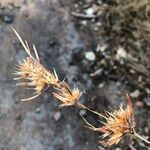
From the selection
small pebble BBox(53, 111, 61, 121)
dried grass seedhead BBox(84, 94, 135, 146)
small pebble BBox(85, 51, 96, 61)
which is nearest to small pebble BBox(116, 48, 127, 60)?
small pebble BBox(85, 51, 96, 61)

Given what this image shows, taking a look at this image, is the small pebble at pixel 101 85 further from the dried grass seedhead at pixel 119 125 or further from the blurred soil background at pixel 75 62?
the dried grass seedhead at pixel 119 125

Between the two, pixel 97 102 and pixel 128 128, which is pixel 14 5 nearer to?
pixel 97 102

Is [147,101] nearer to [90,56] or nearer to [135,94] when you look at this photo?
[135,94]

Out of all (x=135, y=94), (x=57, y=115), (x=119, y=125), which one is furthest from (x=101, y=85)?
(x=119, y=125)

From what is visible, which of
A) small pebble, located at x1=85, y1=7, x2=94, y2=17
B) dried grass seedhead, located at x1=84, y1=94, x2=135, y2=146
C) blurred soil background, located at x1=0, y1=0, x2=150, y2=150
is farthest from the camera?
small pebble, located at x1=85, y1=7, x2=94, y2=17

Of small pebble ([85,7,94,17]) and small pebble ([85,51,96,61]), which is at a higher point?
small pebble ([85,7,94,17])

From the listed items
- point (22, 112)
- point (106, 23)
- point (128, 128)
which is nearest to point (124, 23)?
point (106, 23)

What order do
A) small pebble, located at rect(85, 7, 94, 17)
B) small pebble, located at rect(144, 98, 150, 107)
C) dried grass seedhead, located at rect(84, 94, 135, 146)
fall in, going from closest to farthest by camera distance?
dried grass seedhead, located at rect(84, 94, 135, 146), small pebble, located at rect(144, 98, 150, 107), small pebble, located at rect(85, 7, 94, 17)

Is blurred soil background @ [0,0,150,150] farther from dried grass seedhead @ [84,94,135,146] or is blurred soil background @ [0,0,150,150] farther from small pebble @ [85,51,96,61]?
dried grass seedhead @ [84,94,135,146]
